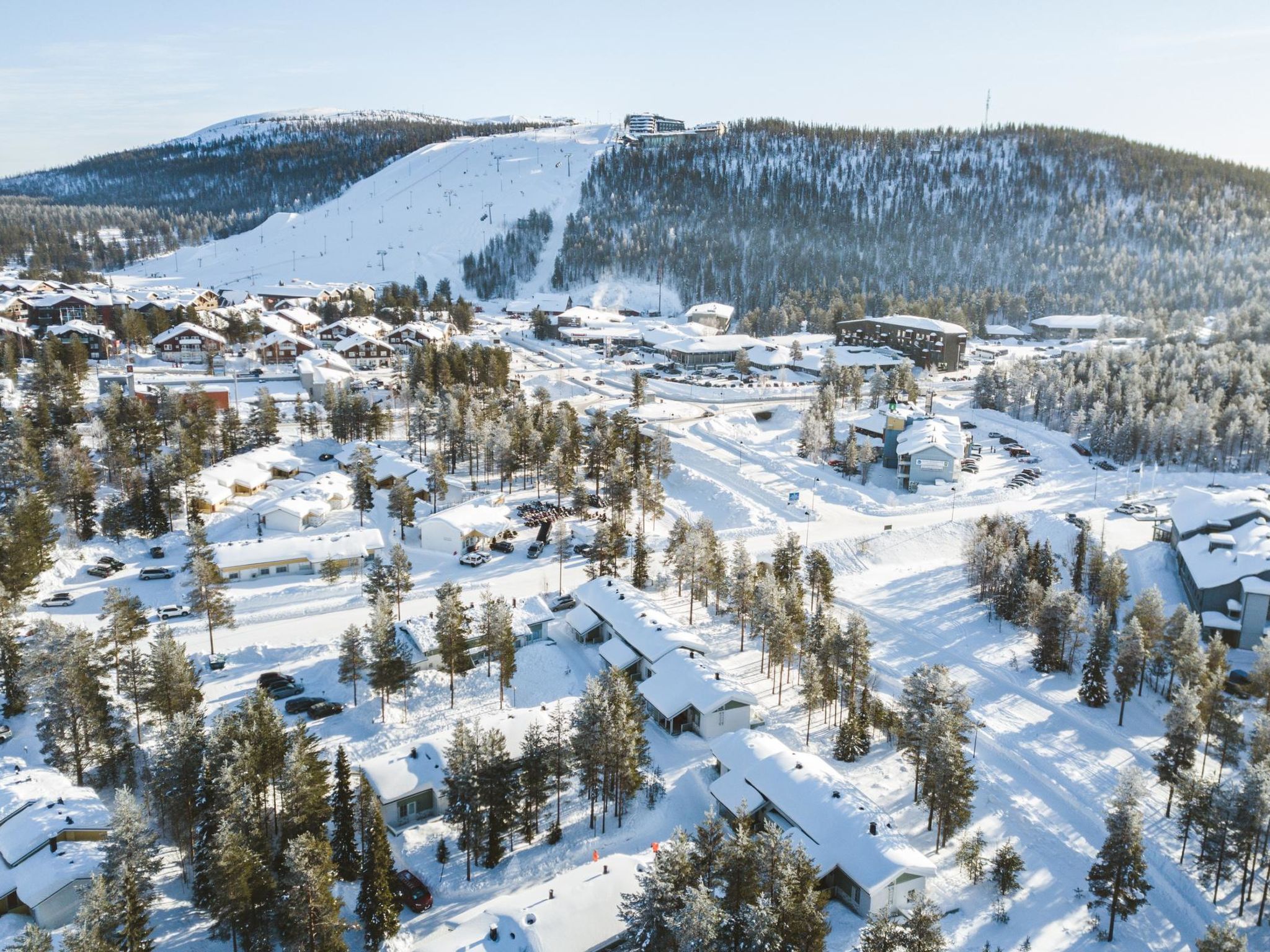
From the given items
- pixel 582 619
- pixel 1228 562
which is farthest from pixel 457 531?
pixel 1228 562

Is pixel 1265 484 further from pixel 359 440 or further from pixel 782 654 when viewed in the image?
pixel 359 440

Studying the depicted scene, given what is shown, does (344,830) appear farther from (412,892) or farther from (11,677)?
(11,677)

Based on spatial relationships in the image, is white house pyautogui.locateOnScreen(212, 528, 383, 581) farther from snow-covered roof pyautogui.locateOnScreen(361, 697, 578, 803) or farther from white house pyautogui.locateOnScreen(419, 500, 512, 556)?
snow-covered roof pyautogui.locateOnScreen(361, 697, 578, 803)

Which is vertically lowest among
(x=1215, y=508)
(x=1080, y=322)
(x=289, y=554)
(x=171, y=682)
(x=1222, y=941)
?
(x=289, y=554)

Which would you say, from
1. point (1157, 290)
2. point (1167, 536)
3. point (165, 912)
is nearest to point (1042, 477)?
point (1167, 536)

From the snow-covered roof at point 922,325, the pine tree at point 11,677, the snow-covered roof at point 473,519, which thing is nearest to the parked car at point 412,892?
the pine tree at point 11,677
